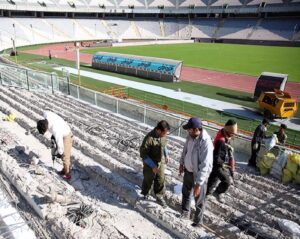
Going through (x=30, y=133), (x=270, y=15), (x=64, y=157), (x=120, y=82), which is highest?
(x=270, y=15)

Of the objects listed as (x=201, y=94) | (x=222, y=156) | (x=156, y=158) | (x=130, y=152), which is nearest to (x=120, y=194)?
(x=156, y=158)

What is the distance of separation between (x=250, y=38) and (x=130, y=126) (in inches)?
2130

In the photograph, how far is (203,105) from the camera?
62.9 ft

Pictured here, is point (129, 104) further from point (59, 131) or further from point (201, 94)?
point (201, 94)

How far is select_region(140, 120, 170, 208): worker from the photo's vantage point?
211 inches

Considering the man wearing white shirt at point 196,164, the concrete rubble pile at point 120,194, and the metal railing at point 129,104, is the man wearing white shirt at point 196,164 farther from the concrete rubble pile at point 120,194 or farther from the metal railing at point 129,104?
the metal railing at point 129,104

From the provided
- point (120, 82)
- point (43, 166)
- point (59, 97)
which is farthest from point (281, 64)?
point (43, 166)

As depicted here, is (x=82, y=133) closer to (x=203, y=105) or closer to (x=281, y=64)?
(x=203, y=105)

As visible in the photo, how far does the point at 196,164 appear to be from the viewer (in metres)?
4.90

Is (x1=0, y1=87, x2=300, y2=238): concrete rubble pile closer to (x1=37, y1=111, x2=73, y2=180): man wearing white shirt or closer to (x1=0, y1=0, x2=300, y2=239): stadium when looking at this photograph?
(x1=0, y1=0, x2=300, y2=239): stadium

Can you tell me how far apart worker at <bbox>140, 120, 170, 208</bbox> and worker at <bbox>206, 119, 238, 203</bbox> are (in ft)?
3.11

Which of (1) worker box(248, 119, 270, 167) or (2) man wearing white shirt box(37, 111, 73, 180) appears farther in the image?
(1) worker box(248, 119, 270, 167)

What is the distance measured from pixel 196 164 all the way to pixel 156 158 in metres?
0.95

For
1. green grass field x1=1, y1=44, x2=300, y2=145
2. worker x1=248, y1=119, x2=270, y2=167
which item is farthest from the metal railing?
worker x1=248, y1=119, x2=270, y2=167
